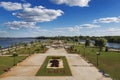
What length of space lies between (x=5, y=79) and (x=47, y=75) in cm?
596

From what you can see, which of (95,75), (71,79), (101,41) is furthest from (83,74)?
(101,41)

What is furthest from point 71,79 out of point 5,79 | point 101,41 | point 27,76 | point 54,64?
point 101,41

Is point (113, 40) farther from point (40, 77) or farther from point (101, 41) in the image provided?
point (40, 77)

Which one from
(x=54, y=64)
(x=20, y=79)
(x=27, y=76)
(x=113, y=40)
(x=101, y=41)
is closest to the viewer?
(x=20, y=79)

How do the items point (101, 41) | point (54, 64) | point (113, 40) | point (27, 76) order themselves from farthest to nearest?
point (113, 40) → point (101, 41) → point (54, 64) → point (27, 76)

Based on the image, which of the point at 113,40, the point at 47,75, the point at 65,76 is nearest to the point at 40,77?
the point at 47,75

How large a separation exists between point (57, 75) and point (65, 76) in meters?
1.31

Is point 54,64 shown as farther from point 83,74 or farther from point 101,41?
point 101,41

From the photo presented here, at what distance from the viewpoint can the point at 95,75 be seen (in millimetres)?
28516

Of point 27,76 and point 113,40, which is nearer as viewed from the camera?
point 27,76

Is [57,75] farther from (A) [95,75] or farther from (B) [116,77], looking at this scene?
(B) [116,77]

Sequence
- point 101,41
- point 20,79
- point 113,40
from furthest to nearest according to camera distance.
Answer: point 113,40 < point 101,41 < point 20,79

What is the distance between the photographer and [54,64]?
3756 centimetres

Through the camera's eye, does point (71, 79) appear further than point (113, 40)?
No
